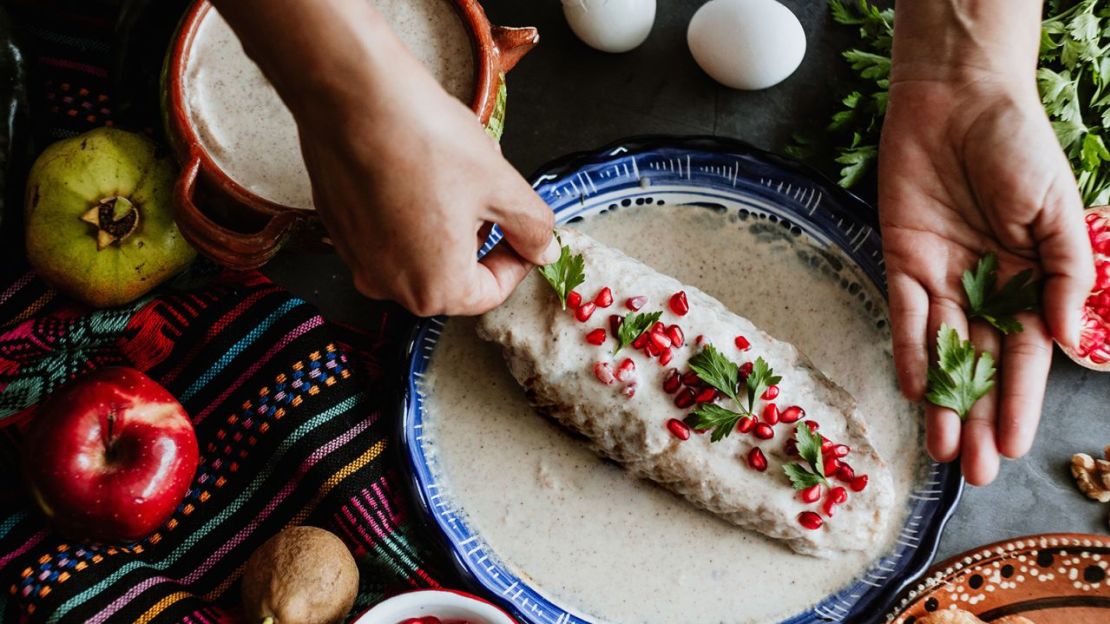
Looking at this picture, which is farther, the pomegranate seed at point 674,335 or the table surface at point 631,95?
the table surface at point 631,95

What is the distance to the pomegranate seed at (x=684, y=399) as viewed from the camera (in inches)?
95.5

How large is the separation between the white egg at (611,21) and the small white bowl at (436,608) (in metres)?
1.61

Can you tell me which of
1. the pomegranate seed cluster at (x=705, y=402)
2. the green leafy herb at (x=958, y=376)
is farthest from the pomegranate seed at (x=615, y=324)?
the green leafy herb at (x=958, y=376)

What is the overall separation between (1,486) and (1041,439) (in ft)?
9.62

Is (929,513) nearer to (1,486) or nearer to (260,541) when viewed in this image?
(260,541)

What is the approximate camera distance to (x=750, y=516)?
8.10 feet

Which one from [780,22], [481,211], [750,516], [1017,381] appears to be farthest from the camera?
[780,22]

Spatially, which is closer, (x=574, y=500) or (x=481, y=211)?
(x=481, y=211)

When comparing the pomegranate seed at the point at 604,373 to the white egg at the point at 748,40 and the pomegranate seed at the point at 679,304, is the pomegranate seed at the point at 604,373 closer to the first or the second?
the pomegranate seed at the point at 679,304

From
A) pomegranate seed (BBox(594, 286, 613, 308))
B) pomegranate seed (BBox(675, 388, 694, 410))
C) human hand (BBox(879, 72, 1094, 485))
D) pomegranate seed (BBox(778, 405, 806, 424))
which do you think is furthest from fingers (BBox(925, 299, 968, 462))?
pomegranate seed (BBox(594, 286, 613, 308))

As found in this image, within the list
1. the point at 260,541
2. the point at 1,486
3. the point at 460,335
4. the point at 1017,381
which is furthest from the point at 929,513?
the point at 1,486

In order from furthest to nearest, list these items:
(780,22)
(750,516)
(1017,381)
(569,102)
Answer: (569,102), (780,22), (750,516), (1017,381)

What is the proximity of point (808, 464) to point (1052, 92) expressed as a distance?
4.08 feet

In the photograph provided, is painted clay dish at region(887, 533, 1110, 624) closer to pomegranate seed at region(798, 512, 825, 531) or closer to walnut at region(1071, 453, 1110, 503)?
walnut at region(1071, 453, 1110, 503)
